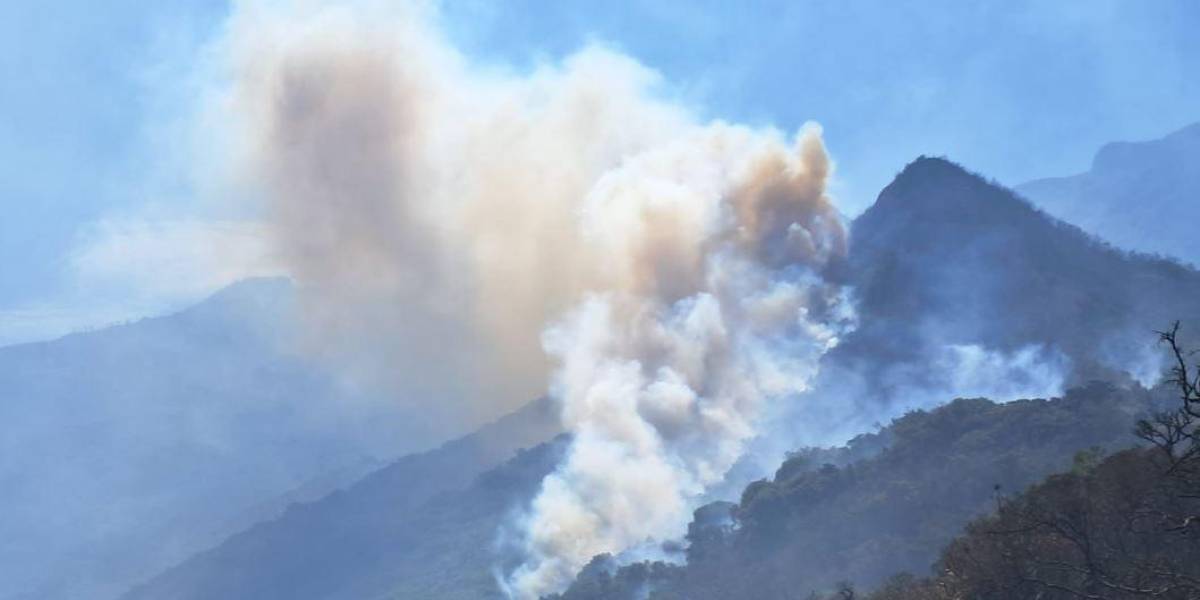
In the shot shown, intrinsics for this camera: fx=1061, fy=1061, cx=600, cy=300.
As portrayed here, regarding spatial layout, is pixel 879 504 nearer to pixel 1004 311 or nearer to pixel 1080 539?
pixel 1080 539

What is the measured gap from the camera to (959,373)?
151 m

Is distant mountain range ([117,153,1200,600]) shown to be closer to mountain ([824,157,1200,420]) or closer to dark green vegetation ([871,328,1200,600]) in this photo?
mountain ([824,157,1200,420])

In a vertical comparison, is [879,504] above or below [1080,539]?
above

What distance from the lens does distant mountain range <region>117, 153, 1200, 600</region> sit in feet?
342

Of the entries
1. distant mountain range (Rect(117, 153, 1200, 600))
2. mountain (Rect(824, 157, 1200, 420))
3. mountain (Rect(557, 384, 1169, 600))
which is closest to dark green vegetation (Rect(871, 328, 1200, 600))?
mountain (Rect(557, 384, 1169, 600))

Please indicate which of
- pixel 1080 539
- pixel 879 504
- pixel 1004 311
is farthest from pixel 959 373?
pixel 1080 539

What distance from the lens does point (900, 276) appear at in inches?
7269

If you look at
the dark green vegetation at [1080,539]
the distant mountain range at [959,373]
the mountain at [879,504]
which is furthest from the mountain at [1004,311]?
the dark green vegetation at [1080,539]

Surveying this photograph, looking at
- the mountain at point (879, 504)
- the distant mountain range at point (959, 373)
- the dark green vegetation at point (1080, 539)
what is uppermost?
the distant mountain range at point (959, 373)

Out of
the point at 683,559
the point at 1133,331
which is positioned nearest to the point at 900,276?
the point at 1133,331

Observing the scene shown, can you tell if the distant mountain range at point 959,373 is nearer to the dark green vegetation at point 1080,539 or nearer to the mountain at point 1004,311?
the mountain at point 1004,311

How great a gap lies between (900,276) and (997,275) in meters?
15.8

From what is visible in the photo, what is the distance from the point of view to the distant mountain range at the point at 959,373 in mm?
104375

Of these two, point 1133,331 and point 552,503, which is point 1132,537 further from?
point 1133,331
